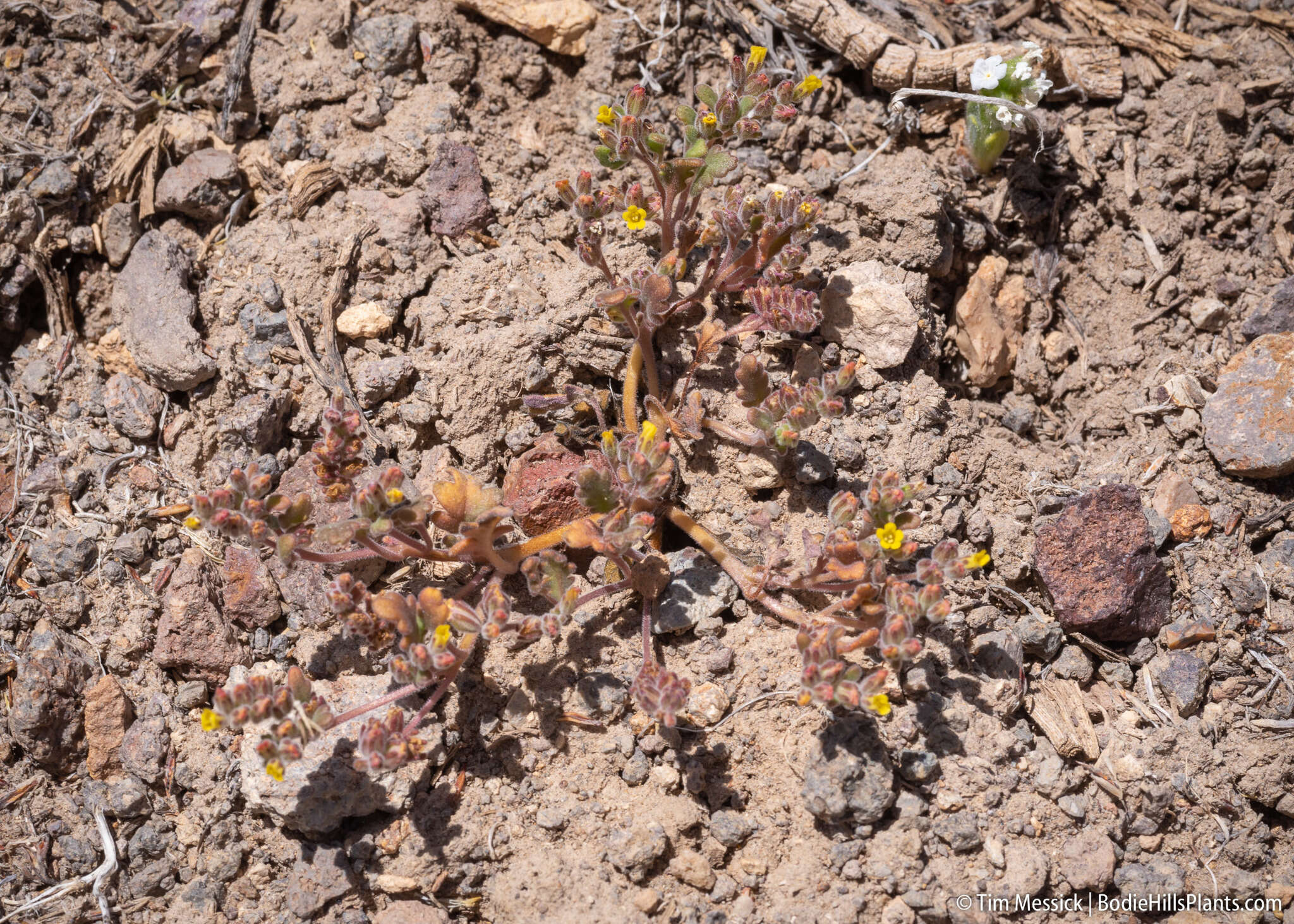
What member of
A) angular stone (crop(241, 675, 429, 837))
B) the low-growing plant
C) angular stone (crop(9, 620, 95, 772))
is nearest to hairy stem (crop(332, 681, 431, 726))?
the low-growing plant

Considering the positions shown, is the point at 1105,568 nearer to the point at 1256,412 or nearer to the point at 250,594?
the point at 1256,412

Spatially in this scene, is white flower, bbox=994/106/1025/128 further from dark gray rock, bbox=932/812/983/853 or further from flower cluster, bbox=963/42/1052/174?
dark gray rock, bbox=932/812/983/853

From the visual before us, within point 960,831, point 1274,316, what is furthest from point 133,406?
point 1274,316

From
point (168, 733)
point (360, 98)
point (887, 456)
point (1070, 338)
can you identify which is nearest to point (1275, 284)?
point (1070, 338)

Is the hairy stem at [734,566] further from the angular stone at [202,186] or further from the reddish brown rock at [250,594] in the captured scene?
the angular stone at [202,186]

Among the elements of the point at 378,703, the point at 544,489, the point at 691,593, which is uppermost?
the point at 544,489

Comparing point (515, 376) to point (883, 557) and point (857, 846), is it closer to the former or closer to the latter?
point (883, 557)
